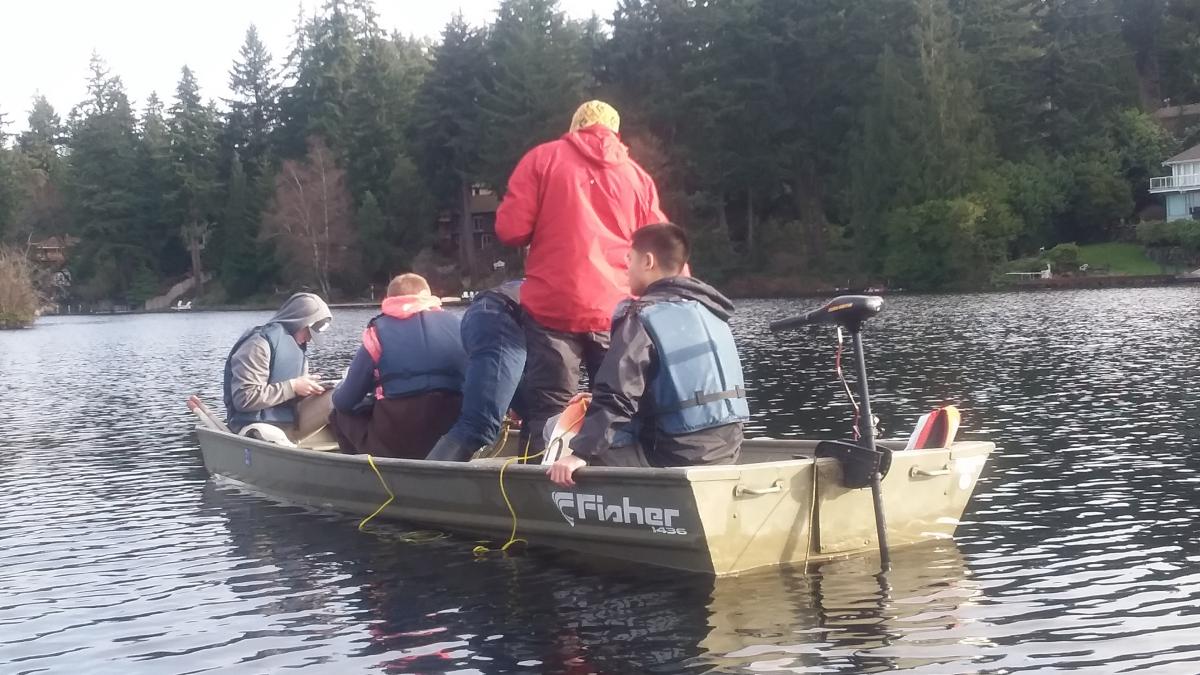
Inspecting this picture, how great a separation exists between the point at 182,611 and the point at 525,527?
225 centimetres

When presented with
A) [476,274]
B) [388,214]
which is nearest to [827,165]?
[476,274]

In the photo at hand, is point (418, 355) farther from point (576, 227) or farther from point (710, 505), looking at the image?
point (710, 505)

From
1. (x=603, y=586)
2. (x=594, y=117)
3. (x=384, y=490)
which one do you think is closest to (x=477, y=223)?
(x=384, y=490)

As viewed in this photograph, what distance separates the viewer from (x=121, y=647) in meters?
7.31

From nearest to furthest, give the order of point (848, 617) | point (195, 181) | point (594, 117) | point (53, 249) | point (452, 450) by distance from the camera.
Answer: point (848, 617) → point (594, 117) → point (452, 450) → point (195, 181) → point (53, 249)

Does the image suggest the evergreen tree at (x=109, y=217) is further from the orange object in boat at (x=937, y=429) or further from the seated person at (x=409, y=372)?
the orange object in boat at (x=937, y=429)

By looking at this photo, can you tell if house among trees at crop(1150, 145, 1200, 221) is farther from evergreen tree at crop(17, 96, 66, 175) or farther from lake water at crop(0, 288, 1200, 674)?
evergreen tree at crop(17, 96, 66, 175)

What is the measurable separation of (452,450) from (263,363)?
299 cm

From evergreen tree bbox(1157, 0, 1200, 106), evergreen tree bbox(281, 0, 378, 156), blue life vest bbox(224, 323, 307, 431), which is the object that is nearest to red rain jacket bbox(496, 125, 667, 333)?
blue life vest bbox(224, 323, 307, 431)

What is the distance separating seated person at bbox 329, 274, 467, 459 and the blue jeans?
2.37 ft

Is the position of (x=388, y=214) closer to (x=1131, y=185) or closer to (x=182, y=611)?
(x=1131, y=185)

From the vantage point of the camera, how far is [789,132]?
6688 cm

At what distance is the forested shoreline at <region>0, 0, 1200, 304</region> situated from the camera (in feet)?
203

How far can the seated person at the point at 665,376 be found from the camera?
756 cm
